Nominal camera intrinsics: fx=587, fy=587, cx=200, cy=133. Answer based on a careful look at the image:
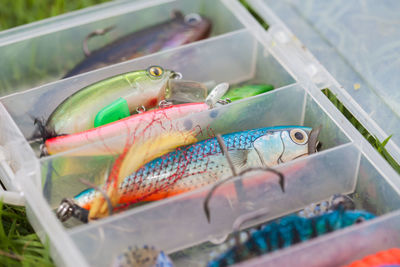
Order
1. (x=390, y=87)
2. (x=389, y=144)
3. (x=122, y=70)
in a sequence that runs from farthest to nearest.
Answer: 1. (x=390, y=87)
2. (x=122, y=70)
3. (x=389, y=144)

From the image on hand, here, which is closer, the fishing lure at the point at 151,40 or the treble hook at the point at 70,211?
the treble hook at the point at 70,211

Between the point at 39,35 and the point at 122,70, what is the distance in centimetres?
30

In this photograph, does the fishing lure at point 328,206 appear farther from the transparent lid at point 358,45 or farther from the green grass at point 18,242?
the green grass at point 18,242

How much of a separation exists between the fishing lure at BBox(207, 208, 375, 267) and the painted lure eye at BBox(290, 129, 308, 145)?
0.63ft

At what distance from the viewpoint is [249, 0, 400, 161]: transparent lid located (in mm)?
1534

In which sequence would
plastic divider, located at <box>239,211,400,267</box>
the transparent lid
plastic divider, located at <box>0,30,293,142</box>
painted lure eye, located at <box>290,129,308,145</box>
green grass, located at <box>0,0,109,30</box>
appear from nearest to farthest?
1. plastic divider, located at <box>239,211,400,267</box>
2. painted lure eye, located at <box>290,129,308,145</box>
3. plastic divider, located at <box>0,30,293,142</box>
4. the transparent lid
5. green grass, located at <box>0,0,109,30</box>

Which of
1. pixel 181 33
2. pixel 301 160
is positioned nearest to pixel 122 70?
pixel 181 33

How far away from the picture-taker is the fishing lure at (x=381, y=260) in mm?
1082

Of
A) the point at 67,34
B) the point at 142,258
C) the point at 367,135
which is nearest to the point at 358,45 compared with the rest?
the point at 367,135

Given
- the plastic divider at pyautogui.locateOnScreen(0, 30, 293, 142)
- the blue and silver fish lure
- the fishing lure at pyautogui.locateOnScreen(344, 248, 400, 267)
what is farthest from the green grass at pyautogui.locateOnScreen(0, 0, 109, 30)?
the fishing lure at pyautogui.locateOnScreen(344, 248, 400, 267)

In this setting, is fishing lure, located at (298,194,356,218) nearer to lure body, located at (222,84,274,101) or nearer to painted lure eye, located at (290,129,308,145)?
painted lure eye, located at (290,129,308,145)

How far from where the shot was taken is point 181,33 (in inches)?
66.3

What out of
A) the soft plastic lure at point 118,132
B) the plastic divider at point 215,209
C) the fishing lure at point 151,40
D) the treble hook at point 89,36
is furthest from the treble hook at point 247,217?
the treble hook at point 89,36

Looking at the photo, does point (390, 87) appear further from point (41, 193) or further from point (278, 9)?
point (41, 193)
